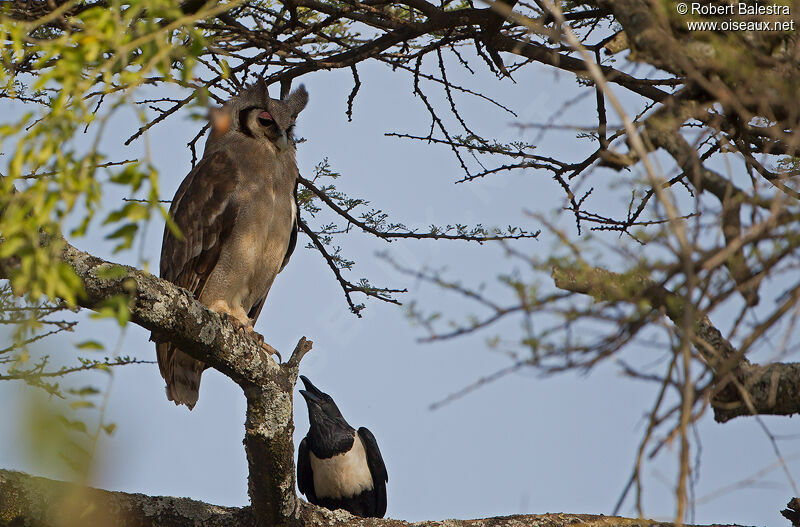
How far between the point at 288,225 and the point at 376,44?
1.41 metres

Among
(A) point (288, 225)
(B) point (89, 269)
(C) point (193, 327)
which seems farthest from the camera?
(A) point (288, 225)

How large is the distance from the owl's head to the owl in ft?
0.25

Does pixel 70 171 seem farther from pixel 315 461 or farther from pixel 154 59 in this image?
pixel 315 461

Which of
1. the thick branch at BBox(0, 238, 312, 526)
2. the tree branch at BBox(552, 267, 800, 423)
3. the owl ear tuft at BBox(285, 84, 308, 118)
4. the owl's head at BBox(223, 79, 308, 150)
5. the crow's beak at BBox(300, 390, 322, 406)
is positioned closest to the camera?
the tree branch at BBox(552, 267, 800, 423)

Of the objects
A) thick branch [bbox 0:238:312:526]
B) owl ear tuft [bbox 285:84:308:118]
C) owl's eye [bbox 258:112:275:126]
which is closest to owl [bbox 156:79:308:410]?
owl's eye [bbox 258:112:275:126]

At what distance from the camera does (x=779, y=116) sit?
2264mm

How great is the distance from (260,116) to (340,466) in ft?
8.26

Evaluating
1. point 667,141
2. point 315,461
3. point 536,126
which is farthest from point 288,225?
point 667,141

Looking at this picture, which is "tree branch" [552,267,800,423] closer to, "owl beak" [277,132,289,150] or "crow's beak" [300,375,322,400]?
"owl beak" [277,132,289,150]

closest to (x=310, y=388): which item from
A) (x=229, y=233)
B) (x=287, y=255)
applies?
(x=287, y=255)

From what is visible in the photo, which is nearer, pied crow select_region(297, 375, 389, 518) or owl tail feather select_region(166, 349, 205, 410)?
owl tail feather select_region(166, 349, 205, 410)

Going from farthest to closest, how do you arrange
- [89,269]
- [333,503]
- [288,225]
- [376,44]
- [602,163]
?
1. [333,503]
2. [288,225]
3. [376,44]
4. [89,269]
5. [602,163]

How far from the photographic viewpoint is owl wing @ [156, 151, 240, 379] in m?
5.05

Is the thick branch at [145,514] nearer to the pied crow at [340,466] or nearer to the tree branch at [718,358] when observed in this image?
the tree branch at [718,358]
